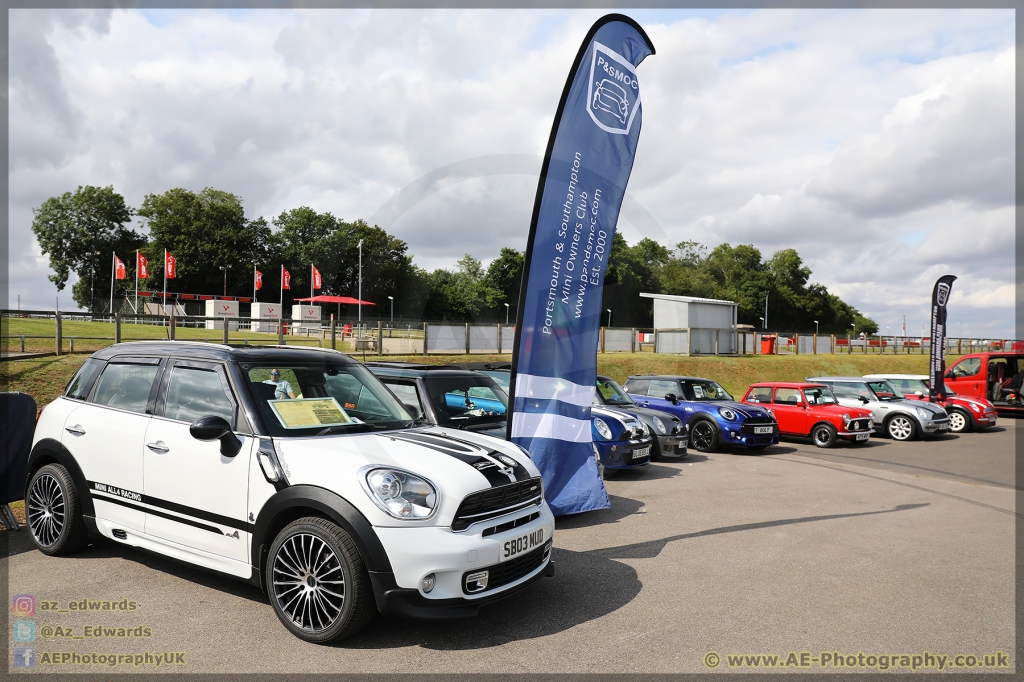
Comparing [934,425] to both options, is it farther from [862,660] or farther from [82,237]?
[82,237]

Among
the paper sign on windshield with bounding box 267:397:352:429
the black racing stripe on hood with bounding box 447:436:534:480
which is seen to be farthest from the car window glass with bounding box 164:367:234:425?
the black racing stripe on hood with bounding box 447:436:534:480

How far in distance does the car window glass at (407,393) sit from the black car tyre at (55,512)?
323 cm

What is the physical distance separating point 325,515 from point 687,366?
28.7m

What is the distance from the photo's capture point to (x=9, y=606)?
14.5 ft

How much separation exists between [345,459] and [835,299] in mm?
140662

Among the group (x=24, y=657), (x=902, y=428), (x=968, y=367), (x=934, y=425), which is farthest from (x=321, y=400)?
(x=968, y=367)

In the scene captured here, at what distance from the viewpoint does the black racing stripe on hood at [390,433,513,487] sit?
4.27 m

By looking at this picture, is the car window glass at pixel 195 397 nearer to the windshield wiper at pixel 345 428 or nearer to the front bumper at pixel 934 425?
the windshield wiper at pixel 345 428

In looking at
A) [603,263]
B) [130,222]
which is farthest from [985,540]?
[130,222]

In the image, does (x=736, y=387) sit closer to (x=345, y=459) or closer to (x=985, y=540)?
(x=985, y=540)

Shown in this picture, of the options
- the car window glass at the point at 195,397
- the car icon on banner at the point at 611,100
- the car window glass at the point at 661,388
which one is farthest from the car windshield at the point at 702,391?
the car window glass at the point at 195,397

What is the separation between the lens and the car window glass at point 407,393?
7.62m

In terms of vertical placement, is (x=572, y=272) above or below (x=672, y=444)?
above

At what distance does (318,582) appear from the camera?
400 cm
